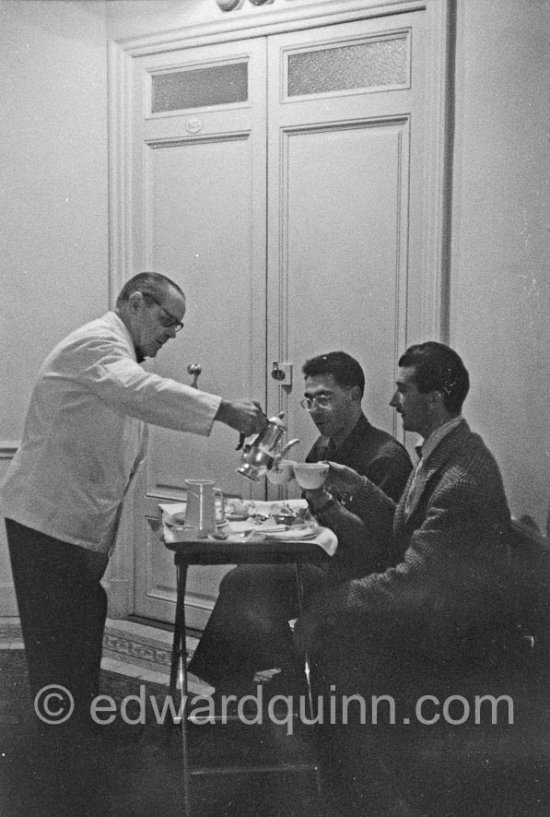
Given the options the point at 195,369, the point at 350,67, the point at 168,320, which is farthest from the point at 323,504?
the point at 350,67

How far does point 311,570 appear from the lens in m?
2.46

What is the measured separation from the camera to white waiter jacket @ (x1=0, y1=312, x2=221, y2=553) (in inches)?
80.6

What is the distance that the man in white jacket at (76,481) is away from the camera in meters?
2.06

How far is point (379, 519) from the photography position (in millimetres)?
2057

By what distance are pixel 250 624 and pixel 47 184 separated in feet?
4.26

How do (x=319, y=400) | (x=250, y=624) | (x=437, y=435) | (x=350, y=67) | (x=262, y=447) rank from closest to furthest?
(x=437, y=435) < (x=262, y=447) < (x=350, y=67) < (x=319, y=400) < (x=250, y=624)

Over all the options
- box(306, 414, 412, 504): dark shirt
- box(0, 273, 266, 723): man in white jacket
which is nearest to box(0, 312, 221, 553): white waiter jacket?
box(0, 273, 266, 723): man in white jacket

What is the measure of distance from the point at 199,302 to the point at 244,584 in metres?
0.81

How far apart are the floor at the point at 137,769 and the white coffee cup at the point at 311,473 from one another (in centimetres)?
66

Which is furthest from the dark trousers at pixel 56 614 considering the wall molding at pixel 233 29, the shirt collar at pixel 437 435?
the wall molding at pixel 233 29

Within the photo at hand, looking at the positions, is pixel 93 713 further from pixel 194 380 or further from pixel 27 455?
pixel 194 380

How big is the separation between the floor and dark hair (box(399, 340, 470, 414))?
0.94m

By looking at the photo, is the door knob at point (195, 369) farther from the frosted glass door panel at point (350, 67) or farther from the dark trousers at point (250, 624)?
the frosted glass door panel at point (350, 67)

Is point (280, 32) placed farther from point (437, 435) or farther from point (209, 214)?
point (437, 435)
